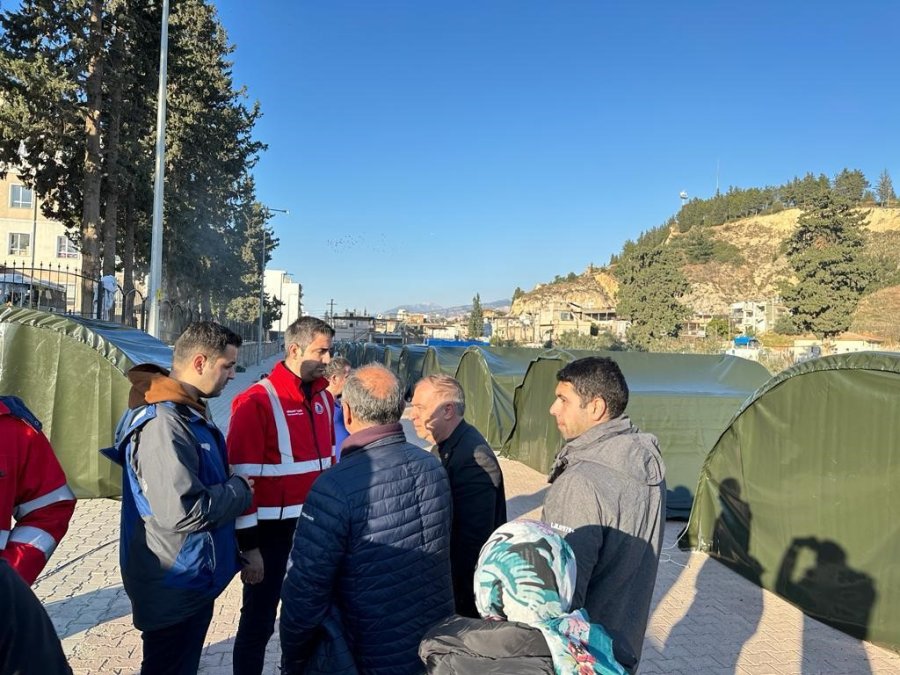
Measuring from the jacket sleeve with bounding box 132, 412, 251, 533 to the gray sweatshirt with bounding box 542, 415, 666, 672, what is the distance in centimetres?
137

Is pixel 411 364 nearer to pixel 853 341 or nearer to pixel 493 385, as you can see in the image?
pixel 493 385

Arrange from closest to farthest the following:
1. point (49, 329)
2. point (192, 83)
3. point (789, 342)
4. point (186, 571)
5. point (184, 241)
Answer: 1. point (186, 571)
2. point (49, 329)
3. point (192, 83)
4. point (184, 241)
5. point (789, 342)

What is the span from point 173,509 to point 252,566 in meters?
0.85

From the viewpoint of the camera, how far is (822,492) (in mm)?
5688

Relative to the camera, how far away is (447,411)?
323 centimetres

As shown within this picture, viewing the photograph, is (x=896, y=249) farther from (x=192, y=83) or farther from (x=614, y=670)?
(x=614, y=670)

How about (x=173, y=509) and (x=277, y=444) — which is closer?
(x=173, y=509)

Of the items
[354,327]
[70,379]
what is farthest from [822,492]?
[354,327]

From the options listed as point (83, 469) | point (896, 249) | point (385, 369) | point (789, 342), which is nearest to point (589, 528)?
point (385, 369)

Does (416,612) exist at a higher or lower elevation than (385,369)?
lower

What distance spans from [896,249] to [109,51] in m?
107

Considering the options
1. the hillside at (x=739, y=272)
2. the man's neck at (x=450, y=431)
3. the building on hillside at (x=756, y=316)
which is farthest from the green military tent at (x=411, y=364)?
the hillside at (x=739, y=272)

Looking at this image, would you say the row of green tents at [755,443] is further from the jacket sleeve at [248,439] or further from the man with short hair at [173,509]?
the man with short hair at [173,509]

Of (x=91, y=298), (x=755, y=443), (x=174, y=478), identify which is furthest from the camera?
(x=91, y=298)
